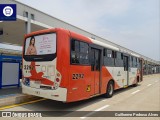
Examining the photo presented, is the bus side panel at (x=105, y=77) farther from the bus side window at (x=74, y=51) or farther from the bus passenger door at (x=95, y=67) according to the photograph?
the bus side window at (x=74, y=51)

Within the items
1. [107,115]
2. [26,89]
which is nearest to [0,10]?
[26,89]

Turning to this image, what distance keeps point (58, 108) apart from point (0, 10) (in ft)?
23.0

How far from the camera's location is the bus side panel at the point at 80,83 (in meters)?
→ 7.52

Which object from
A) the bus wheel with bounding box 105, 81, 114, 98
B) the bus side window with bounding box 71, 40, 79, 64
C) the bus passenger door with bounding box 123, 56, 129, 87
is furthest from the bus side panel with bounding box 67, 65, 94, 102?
the bus passenger door with bounding box 123, 56, 129, 87

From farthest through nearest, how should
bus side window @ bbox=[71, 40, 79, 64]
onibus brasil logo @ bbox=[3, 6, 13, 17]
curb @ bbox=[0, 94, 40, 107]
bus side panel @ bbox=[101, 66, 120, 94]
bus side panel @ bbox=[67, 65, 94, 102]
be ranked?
onibus brasil logo @ bbox=[3, 6, 13, 17]
bus side panel @ bbox=[101, 66, 120, 94]
curb @ bbox=[0, 94, 40, 107]
bus side window @ bbox=[71, 40, 79, 64]
bus side panel @ bbox=[67, 65, 94, 102]

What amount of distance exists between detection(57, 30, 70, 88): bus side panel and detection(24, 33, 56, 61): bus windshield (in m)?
0.28

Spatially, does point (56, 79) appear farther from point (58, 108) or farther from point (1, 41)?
point (1, 41)

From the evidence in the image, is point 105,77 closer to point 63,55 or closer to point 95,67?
point 95,67

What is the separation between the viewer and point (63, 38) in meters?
7.44

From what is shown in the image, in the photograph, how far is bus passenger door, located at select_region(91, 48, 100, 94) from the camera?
9352mm

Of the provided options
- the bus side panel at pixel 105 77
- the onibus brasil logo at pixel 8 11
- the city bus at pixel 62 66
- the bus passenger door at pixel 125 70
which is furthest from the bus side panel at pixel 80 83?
the onibus brasil logo at pixel 8 11

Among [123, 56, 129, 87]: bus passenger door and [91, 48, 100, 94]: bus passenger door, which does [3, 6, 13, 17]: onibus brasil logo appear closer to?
[91, 48, 100, 94]: bus passenger door

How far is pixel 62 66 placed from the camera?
7.22 m

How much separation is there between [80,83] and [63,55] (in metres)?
1.51
